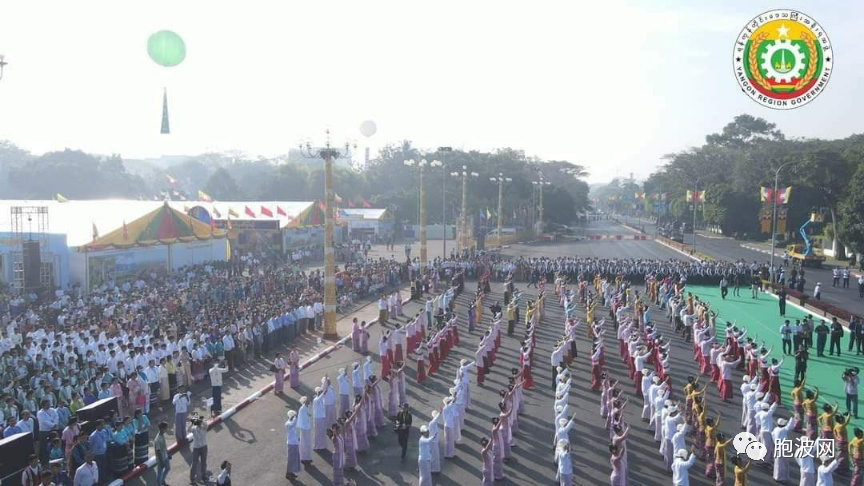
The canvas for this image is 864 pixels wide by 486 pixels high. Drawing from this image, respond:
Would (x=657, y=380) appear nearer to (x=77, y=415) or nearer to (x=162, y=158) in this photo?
(x=77, y=415)

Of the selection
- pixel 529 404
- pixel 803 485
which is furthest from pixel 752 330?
pixel 803 485

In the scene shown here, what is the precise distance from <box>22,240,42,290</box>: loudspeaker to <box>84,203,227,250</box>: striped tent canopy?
165cm

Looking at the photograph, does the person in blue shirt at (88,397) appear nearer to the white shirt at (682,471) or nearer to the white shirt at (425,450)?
the white shirt at (425,450)

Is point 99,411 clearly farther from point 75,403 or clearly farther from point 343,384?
point 343,384

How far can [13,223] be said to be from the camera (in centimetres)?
2714

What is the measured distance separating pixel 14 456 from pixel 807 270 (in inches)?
1687

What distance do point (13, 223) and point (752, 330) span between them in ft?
93.8

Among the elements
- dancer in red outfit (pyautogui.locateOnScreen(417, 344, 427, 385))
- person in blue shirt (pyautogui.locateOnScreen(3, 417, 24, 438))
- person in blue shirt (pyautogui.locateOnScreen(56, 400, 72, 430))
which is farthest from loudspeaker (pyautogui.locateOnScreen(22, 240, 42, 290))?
dancer in red outfit (pyautogui.locateOnScreen(417, 344, 427, 385))

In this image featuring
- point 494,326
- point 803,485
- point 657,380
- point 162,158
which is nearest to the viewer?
point 803,485

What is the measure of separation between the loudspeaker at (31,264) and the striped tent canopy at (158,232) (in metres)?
1.65

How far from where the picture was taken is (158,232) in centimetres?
2892

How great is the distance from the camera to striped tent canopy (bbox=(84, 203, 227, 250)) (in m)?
26.6

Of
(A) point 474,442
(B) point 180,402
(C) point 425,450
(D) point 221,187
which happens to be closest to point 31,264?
(B) point 180,402

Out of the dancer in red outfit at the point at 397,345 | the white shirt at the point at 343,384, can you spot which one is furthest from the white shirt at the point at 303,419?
the dancer in red outfit at the point at 397,345
